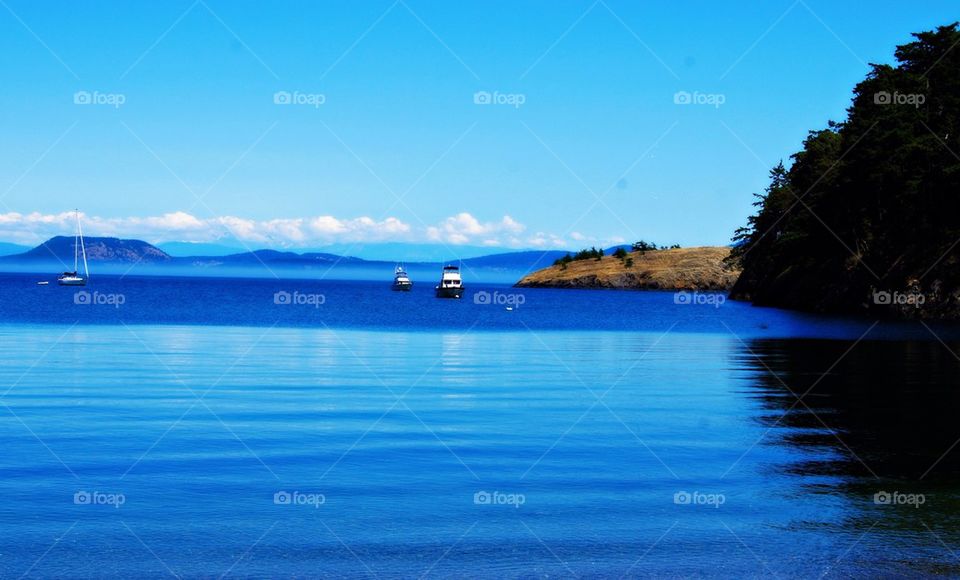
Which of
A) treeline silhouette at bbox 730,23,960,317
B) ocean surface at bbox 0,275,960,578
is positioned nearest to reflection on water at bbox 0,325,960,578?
ocean surface at bbox 0,275,960,578

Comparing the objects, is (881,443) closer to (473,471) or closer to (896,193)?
(473,471)

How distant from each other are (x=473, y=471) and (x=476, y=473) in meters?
0.18

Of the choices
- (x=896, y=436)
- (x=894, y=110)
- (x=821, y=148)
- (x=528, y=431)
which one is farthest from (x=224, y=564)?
(x=821, y=148)

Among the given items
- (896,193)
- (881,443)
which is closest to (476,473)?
(881,443)

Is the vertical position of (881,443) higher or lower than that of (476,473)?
lower

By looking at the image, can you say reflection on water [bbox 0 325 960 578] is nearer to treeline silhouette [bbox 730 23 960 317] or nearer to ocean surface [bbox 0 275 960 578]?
ocean surface [bbox 0 275 960 578]

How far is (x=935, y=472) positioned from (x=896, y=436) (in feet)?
14.2

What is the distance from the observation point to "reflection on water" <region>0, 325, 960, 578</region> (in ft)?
45.7

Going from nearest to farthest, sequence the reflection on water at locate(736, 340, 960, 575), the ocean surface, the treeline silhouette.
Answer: the ocean surface < the reflection on water at locate(736, 340, 960, 575) < the treeline silhouette

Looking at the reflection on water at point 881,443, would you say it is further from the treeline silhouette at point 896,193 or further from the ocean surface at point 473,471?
the treeline silhouette at point 896,193

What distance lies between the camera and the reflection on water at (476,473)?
1392 cm

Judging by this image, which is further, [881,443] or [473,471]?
[881,443]

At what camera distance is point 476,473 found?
19328mm

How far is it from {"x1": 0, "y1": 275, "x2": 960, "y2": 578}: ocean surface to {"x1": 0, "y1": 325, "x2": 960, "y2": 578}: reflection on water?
0.07 meters
